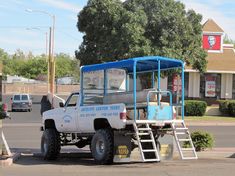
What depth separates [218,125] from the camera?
34.8 meters

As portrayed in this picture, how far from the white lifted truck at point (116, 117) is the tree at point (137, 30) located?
20.0 metres

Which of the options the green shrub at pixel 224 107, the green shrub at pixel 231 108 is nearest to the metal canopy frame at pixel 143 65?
the green shrub at pixel 231 108

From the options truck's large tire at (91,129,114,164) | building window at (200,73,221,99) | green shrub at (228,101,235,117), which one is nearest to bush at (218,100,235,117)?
green shrub at (228,101,235,117)

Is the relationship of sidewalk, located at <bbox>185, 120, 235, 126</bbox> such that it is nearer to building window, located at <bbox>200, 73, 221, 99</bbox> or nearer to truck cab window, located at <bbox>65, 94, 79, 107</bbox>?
building window, located at <bbox>200, 73, 221, 99</bbox>

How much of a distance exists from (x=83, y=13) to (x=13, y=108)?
14.6m

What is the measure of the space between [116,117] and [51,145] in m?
3.08

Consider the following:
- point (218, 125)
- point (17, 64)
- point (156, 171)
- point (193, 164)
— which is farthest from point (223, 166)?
point (17, 64)

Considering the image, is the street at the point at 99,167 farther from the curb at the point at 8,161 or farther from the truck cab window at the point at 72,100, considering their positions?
the truck cab window at the point at 72,100

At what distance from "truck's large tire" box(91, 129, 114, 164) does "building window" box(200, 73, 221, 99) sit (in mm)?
35013

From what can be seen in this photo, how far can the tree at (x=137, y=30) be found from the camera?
36.3 meters

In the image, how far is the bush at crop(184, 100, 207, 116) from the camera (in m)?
40.6

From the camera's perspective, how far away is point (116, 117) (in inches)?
534

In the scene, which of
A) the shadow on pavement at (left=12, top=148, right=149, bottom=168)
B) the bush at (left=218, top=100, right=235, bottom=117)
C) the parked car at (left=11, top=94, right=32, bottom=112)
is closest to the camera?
the shadow on pavement at (left=12, top=148, right=149, bottom=168)

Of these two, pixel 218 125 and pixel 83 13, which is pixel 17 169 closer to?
pixel 218 125
